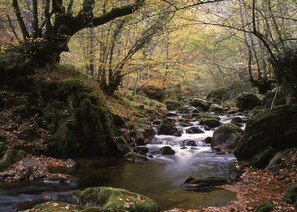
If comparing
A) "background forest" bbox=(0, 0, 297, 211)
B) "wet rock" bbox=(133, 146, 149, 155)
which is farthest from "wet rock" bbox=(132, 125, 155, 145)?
"wet rock" bbox=(133, 146, 149, 155)

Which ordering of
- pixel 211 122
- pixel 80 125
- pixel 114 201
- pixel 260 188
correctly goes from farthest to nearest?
1. pixel 211 122
2. pixel 80 125
3. pixel 260 188
4. pixel 114 201

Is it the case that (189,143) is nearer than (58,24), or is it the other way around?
(58,24)

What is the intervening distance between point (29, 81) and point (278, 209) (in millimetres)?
10287

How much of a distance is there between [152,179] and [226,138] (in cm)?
501

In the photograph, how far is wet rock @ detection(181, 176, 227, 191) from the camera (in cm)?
824

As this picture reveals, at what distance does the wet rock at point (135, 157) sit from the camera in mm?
11255

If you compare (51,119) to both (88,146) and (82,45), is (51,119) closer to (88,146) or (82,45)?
(88,146)

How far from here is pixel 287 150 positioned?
29.6 feet

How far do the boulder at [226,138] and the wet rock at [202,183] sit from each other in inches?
166

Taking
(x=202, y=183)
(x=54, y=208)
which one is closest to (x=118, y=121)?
(x=202, y=183)

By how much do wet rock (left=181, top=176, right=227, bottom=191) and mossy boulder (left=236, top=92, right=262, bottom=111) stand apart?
1388 cm

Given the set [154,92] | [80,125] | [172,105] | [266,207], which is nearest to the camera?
[266,207]

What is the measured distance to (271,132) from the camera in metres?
9.62

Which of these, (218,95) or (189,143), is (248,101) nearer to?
(218,95)
